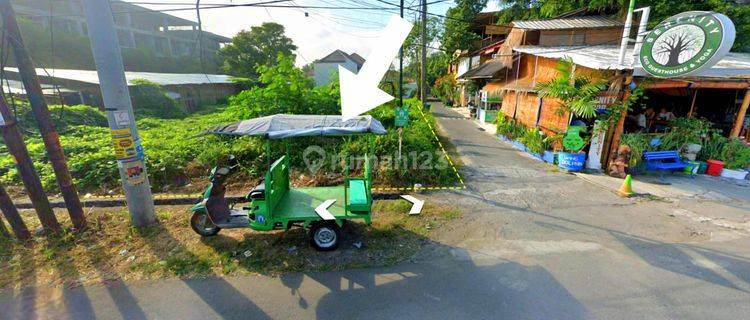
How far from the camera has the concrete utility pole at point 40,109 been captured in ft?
13.3

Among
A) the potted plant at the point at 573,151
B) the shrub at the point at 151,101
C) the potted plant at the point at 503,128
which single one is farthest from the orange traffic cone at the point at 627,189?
the shrub at the point at 151,101

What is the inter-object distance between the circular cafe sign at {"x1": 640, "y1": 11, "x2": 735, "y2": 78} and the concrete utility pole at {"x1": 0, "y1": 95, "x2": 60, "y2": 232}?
467 inches

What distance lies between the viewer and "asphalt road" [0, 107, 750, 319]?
3.36 metres

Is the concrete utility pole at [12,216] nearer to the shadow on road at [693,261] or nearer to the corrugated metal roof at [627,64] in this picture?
the shadow on road at [693,261]


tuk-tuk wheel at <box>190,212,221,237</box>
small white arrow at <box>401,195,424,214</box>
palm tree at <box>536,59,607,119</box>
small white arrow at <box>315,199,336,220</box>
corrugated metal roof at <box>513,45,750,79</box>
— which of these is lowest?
small white arrow at <box>401,195,424,214</box>

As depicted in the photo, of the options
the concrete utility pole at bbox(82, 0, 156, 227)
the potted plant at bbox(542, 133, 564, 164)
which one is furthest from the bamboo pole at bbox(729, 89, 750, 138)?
the concrete utility pole at bbox(82, 0, 156, 227)

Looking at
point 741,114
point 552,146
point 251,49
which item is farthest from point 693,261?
point 251,49

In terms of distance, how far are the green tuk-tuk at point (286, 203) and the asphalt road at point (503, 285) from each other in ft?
2.57

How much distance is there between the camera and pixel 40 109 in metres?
4.41

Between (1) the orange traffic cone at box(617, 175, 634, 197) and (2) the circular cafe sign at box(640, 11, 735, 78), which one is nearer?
(2) the circular cafe sign at box(640, 11, 735, 78)

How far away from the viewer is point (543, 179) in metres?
7.94

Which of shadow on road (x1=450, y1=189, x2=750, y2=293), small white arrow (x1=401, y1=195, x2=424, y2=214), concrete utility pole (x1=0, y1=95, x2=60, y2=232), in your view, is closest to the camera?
shadow on road (x1=450, y1=189, x2=750, y2=293)

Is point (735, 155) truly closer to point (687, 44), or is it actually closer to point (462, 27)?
point (687, 44)

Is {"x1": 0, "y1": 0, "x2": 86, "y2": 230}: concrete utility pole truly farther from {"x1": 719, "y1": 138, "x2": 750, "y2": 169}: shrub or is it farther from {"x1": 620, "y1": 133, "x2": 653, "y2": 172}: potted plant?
{"x1": 719, "y1": 138, "x2": 750, "y2": 169}: shrub
